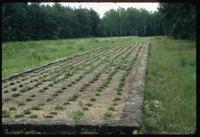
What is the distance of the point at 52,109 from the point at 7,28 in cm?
5583

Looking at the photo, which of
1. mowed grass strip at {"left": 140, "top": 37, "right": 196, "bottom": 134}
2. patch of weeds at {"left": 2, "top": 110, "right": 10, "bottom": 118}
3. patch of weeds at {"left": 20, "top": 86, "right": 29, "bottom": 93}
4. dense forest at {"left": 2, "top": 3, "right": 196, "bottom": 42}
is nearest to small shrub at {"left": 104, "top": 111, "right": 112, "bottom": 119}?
mowed grass strip at {"left": 140, "top": 37, "right": 196, "bottom": 134}

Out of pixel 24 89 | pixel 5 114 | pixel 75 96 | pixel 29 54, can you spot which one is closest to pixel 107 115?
pixel 5 114

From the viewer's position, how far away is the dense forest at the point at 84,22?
44.9 meters

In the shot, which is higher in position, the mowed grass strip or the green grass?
the mowed grass strip

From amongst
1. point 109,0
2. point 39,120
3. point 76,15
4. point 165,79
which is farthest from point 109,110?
point 76,15

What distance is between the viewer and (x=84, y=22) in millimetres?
115250

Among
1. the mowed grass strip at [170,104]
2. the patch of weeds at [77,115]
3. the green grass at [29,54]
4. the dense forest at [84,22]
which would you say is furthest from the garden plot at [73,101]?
the dense forest at [84,22]

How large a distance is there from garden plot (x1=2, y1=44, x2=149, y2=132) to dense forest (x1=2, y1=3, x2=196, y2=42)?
6217mm

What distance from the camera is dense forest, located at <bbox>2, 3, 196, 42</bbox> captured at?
4494 cm

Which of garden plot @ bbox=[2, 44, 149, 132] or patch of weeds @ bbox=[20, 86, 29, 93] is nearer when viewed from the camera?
garden plot @ bbox=[2, 44, 149, 132]

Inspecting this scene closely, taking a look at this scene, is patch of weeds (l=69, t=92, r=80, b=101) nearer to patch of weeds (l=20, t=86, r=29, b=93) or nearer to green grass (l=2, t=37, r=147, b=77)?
patch of weeds (l=20, t=86, r=29, b=93)

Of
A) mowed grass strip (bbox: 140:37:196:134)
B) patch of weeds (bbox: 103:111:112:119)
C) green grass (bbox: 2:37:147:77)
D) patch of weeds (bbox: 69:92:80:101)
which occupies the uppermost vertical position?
patch of weeds (bbox: 103:111:112:119)

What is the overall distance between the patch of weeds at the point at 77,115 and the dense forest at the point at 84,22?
1067cm

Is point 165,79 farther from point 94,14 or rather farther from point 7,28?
point 94,14
